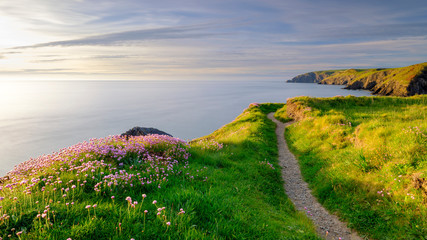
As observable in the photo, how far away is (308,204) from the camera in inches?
385

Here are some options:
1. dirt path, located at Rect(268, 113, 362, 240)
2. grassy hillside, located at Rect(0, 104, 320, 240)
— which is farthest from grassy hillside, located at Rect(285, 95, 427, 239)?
grassy hillside, located at Rect(0, 104, 320, 240)

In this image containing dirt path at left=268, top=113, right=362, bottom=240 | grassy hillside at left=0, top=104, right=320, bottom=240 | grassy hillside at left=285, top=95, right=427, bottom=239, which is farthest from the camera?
dirt path at left=268, top=113, right=362, bottom=240

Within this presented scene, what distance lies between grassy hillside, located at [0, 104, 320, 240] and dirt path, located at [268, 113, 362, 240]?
0.67 m

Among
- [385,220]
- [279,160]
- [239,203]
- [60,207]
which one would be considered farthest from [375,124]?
[60,207]

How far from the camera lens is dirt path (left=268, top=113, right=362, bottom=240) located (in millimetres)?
7398

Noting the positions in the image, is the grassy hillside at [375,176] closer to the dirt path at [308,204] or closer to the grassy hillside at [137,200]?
the dirt path at [308,204]

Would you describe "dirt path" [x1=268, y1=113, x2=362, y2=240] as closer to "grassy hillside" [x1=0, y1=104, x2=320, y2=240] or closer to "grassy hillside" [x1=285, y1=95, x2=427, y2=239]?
"grassy hillside" [x1=285, y1=95, x2=427, y2=239]

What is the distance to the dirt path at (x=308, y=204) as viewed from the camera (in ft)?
24.3

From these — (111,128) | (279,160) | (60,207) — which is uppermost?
(60,207)

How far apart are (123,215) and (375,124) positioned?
16011 mm

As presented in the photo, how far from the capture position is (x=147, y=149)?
398 inches

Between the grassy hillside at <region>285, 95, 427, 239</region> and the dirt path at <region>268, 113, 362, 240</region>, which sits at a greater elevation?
the grassy hillside at <region>285, 95, 427, 239</region>

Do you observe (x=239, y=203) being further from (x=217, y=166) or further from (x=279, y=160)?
(x=279, y=160)

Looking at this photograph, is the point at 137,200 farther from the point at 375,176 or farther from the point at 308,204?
the point at 375,176
